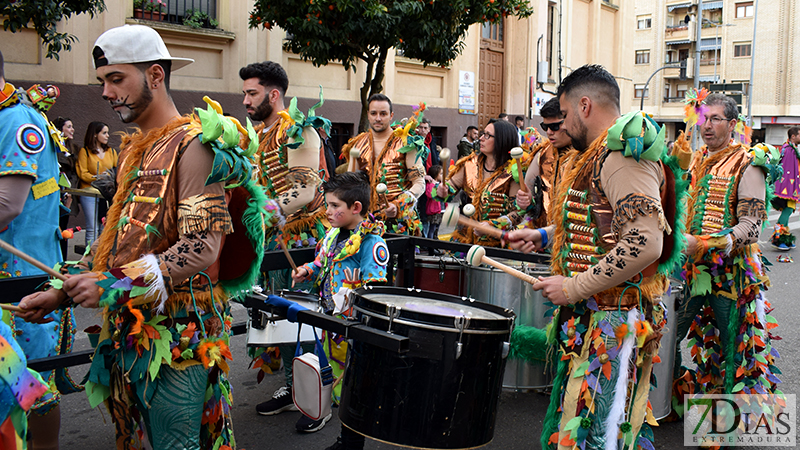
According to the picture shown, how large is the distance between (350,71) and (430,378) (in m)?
13.4

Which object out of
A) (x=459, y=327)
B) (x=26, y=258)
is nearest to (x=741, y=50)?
(x=459, y=327)

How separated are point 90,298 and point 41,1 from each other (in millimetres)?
7160

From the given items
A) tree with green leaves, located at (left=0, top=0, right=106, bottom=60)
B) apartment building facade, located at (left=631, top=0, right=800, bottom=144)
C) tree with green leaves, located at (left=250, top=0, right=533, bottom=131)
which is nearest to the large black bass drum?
tree with green leaves, located at (left=0, top=0, right=106, bottom=60)

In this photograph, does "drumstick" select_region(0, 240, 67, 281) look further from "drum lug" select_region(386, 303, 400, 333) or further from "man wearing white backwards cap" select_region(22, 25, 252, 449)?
"drum lug" select_region(386, 303, 400, 333)

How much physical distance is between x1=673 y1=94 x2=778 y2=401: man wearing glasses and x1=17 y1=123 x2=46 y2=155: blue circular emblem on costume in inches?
145

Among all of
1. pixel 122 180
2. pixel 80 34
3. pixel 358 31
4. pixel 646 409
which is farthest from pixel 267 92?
pixel 80 34

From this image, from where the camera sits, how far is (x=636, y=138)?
8.89 feet

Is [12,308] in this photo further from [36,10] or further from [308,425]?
[36,10]

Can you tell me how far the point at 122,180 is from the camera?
104 inches

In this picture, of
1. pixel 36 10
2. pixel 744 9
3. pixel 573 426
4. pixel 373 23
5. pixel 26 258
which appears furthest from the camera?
pixel 744 9

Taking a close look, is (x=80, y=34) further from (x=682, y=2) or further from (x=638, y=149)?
(x=682, y=2)

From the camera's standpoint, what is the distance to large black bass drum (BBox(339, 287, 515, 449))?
2.67 metres

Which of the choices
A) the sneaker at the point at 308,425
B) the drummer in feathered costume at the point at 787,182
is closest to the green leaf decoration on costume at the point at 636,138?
the sneaker at the point at 308,425

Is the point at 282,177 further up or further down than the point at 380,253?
further up
